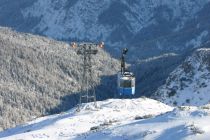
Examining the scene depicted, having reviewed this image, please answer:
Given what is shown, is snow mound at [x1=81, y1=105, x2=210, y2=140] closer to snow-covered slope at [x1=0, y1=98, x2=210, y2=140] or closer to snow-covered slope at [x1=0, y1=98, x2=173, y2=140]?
snow-covered slope at [x1=0, y1=98, x2=210, y2=140]

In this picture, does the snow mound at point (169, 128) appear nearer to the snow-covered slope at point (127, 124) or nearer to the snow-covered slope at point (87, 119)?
the snow-covered slope at point (127, 124)

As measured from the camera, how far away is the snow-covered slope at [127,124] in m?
67.1

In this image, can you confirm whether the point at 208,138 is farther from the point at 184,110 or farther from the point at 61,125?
the point at 61,125

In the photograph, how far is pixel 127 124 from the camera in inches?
3039

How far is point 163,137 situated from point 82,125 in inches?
1122

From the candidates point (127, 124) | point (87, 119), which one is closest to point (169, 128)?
point (127, 124)

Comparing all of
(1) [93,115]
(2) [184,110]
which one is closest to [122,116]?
(1) [93,115]

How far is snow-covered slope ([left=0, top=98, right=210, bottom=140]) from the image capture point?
67.1 metres

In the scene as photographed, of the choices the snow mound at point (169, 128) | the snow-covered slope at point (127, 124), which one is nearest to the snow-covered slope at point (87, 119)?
the snow-covered slope at point (127, 124)

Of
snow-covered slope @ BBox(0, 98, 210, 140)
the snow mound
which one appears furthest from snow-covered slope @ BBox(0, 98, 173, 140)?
the snow mound

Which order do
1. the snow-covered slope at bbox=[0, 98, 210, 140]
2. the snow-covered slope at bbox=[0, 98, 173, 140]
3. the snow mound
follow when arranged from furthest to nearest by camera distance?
the snow-covered slope at bbox=[0, 98, 173, 140]
the snow-covered slope at bbox=[0, 98, 210, 140]
the snow mound

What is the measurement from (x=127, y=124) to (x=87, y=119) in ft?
75.1

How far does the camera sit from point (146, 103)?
11094 centimetres

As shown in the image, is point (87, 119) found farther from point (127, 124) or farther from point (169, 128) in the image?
point (169, 128)
